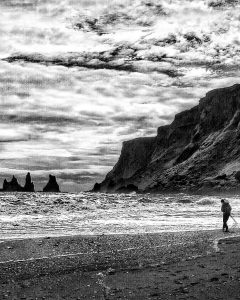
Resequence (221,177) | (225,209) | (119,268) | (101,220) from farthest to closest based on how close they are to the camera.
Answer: (221,177)
(101,220)
(225,209)
(119,268)

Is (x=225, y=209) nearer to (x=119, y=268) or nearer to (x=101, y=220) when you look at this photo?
(x=101, y=220)

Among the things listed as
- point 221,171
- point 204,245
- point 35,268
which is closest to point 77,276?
point 35,268

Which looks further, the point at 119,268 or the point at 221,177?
the point at 221,177

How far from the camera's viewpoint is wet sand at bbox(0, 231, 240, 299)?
1066 cm

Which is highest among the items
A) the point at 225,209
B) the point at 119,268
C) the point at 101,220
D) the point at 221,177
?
the point at 221,177

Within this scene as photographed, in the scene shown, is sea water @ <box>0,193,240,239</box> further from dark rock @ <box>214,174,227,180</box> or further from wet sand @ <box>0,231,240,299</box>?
dark rock @ <box>214,174,227,180</box>

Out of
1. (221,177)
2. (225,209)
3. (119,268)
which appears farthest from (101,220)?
(221,177)

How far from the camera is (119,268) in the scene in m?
13.9

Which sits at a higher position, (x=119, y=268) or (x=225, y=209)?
(x=225, y=209)

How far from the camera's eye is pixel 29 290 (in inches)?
433

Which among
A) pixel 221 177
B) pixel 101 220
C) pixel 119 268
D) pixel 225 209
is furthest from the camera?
pixel 221 177

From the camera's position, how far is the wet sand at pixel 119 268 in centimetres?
1066

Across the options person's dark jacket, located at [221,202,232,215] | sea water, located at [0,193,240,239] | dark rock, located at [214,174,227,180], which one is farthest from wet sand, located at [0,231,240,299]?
dark rock, located at [214,174,227,180]

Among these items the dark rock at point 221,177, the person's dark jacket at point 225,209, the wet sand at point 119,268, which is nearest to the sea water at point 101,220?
the person's dark jacket at point 225,209
